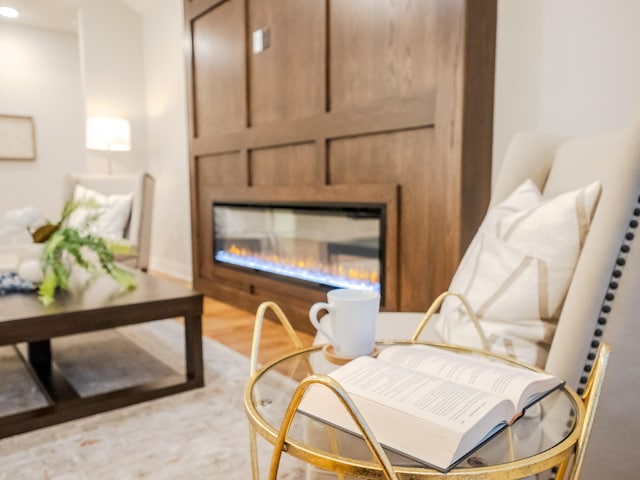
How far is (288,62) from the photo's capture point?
2641 mm

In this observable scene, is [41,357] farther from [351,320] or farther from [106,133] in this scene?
[106,133]

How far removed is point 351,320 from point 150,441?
3.33ft

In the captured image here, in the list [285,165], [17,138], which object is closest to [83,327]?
[285,165]

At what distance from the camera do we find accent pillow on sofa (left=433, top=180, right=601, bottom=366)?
0.94 metres

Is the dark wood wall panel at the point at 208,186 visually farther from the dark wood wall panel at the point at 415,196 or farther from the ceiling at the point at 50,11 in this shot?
the ceiling at the point at 50,11

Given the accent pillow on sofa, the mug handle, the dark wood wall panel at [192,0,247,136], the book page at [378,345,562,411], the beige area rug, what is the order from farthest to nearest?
the dark wood wall panel at [192,0,247,136] → the beige area rug → the accent pillow on sofa → the mug handle → the book page at [378,345,562,411]

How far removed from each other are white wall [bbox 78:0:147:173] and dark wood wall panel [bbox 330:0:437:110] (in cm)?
315

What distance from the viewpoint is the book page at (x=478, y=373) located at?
2.07 feet

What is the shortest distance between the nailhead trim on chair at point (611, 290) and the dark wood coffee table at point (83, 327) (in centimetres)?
134

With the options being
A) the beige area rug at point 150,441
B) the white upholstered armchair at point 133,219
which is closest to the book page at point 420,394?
the beige area rug at point 150,441

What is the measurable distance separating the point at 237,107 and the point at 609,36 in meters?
2.03

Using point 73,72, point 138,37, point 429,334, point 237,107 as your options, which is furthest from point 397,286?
point 73,72

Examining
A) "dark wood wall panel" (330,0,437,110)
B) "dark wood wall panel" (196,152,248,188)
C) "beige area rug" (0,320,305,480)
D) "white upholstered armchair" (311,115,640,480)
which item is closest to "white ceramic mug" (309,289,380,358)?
"white upholstered armchair" (311,115,640,480)

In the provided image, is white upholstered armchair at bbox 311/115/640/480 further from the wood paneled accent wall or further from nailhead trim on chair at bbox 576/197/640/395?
the wood paneled accent wall
